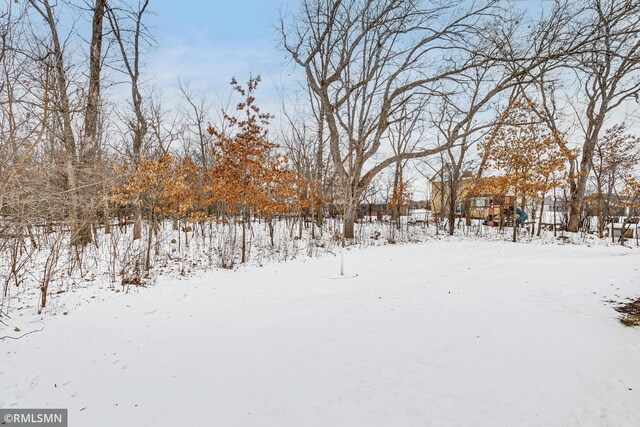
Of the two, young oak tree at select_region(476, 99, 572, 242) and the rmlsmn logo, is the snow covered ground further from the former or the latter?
young oak tree at select_region(476, 99, 572, 242)

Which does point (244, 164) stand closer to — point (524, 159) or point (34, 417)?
point (34, 417)

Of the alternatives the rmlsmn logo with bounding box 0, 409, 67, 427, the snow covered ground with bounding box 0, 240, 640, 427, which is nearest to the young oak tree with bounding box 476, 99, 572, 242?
the snow covered ground with bounding box 0, 240, 640, 427

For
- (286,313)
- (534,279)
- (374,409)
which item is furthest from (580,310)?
(286,313)

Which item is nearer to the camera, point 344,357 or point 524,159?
point 344,357

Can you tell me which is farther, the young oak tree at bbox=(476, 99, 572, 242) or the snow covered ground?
the young oak tree at bbox=(476, 99, 572, 242)

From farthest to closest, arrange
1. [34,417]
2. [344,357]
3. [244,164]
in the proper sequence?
[244,164] < [344,357] < [34,417]

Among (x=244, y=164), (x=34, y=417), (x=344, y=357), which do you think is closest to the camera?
(x=34, y=417)

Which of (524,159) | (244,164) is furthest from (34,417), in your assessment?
(524,159)

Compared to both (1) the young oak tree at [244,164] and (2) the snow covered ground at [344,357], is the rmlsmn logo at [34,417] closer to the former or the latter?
(2) the snow covered ground at [344,357]

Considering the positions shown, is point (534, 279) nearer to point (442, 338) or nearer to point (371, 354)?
point (442, 338)

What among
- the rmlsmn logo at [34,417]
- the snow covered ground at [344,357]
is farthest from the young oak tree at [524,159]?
the rmlsmn logo at [34,417]

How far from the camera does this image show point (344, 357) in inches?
121

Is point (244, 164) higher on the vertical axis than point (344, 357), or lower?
higher

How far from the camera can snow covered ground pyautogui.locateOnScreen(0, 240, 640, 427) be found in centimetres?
225
